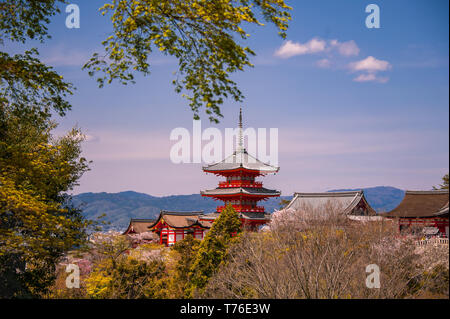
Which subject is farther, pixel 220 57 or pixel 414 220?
pixel 414 220

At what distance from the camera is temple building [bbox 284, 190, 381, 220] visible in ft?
101

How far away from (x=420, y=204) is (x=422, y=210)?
748mm

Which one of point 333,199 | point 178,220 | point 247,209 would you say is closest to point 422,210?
point 333,199

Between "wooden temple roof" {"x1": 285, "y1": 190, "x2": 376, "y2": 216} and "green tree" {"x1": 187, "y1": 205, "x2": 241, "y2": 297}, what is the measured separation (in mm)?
14698

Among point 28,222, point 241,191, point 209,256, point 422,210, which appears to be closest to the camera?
point 28,222

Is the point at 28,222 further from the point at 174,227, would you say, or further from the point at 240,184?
the point at 174,227

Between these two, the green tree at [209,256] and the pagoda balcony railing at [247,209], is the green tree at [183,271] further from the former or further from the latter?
the pagoda balcony railing at [247,209]

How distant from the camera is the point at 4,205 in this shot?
961 cm

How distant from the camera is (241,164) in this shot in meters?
34.0

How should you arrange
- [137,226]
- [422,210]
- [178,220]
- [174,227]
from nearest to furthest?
1. [422,210]
2. [174,227]
3. [178,220]
4. [137,226]

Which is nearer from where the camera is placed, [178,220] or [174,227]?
[174,227]

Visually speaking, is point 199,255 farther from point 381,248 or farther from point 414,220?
point 414,220
